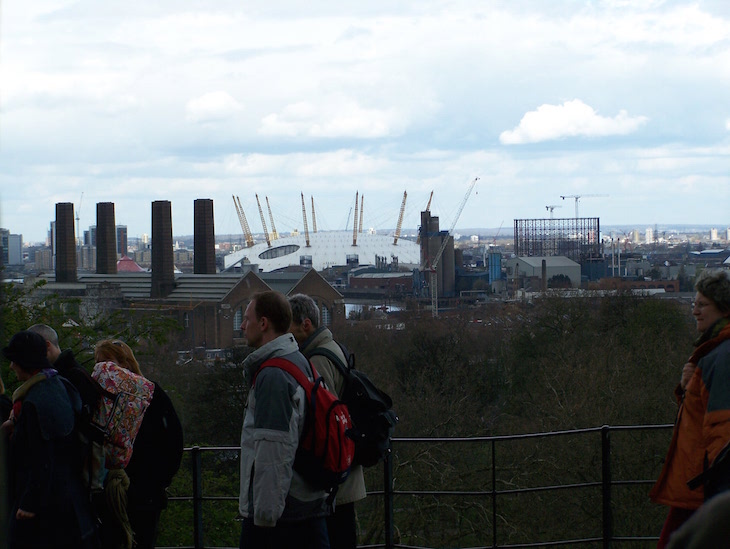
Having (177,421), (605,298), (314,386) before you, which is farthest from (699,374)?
(605,298)

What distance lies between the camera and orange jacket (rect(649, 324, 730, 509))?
2.96 metres

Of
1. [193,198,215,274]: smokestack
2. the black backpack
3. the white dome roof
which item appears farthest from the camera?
the white dome roof

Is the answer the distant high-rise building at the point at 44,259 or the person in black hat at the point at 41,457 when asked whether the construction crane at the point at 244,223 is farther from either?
the person in black hat at the point at 41,457

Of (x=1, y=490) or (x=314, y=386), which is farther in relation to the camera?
(x=314, y=386)

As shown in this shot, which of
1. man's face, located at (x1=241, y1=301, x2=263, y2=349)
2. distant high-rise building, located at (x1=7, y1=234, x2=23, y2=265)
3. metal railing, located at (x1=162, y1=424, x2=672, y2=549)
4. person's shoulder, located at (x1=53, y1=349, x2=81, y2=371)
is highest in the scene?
distant high-rise building, located at (x1=7, y1=234, x2=23, y2=265)

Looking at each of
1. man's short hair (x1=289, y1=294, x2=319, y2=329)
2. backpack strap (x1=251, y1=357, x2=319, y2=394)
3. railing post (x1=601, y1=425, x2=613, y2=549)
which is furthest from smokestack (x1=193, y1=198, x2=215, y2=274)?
backpack strap (x1=251, y1=357, x2=319, y2=394)

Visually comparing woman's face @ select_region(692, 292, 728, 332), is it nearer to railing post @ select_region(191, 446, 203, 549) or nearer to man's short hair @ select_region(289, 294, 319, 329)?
man's short hair @ select_region(289, 294, 319, 329)

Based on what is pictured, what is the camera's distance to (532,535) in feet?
47.9

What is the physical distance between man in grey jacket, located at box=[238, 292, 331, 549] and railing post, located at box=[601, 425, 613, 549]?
1.90 meters

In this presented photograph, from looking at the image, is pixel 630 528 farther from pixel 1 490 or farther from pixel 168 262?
pixel 168 262

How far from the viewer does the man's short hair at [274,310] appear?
3.28 meters

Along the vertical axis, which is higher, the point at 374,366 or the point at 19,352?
the point at 19,352

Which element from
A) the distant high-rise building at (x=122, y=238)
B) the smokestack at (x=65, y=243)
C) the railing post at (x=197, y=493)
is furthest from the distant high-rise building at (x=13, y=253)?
the distant high-rise building at (x=122, y=238)

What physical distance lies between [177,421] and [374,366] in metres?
26.7
